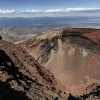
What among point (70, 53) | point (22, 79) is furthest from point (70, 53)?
point (22, 79)

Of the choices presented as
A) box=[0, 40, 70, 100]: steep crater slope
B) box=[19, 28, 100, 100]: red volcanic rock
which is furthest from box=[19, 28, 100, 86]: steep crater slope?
box=[0, 40, 70, 100]: steep crater slope

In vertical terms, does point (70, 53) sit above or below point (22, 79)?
below

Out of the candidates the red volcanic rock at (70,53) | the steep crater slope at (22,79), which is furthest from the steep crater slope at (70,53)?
the steep crater slope at (22,79)

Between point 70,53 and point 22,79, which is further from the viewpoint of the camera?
point 70,53

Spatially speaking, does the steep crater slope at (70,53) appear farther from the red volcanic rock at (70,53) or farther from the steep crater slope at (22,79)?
the steep crater slope at (22,79)

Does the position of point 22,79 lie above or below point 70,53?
above

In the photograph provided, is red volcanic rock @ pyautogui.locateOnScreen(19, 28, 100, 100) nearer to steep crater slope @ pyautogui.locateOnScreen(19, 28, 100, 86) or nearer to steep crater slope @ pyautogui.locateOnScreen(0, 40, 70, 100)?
steep crater slope @ pyautogui.locateOnScreen(19, 28, 100, 86)

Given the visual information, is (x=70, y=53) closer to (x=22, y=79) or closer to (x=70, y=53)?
(x=70, y=53)
